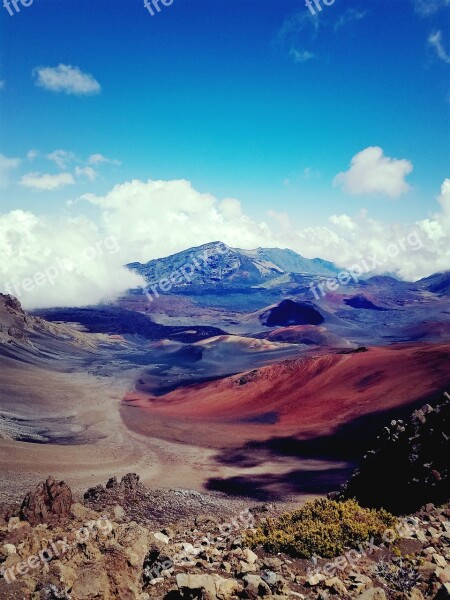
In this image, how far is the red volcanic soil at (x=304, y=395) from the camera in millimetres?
27766

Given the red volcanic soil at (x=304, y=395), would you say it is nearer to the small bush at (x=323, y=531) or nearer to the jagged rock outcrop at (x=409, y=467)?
the jagged rock outcrop at (x=409, y=467)

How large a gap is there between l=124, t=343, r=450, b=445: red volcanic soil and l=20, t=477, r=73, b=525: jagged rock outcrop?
16206 mm

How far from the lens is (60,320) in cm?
12594

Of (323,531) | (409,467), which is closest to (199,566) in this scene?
(323,531)

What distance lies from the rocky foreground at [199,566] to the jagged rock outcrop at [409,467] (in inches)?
36.9

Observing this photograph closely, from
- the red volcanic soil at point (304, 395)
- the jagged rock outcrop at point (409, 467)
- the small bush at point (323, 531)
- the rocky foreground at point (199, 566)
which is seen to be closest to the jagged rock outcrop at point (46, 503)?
the rocky foreground at point (199, 566)

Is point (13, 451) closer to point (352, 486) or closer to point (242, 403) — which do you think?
point (352, 486)

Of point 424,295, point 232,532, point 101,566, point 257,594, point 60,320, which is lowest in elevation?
point 424,295

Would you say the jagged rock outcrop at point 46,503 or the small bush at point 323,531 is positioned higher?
the jagged rock outcrop at point 46,503

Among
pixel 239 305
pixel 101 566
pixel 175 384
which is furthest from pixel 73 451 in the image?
pixel 239 305

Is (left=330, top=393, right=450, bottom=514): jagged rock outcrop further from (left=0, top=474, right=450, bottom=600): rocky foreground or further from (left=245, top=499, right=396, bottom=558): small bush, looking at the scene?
(left=245, top=499, right=396, bottom=558): small bush

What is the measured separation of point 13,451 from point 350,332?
93145 millimetres

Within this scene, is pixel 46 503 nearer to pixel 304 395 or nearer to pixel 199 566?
pixel 199 566

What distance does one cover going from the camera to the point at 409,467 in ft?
33.5
